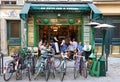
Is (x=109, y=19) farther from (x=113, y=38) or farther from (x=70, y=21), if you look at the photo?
(x=70, y=21)

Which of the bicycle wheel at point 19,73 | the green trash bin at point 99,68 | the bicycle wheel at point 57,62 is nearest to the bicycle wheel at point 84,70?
the green trash bin at point 99,68

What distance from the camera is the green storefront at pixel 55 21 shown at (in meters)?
16.0

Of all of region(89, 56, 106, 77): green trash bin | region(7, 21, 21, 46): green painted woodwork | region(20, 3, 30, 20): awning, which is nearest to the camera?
region(89, 56, 106, 77): green trash bin

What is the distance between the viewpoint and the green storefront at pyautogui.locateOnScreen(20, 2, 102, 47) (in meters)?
16.0

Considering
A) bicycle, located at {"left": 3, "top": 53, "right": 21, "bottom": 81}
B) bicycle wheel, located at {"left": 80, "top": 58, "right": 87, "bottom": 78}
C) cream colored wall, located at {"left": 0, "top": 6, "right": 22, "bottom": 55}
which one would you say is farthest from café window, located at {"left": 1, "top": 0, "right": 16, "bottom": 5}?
bicycle wheel, located at {"left": 80, "top": 58, "right": 87, "bottom": 78}

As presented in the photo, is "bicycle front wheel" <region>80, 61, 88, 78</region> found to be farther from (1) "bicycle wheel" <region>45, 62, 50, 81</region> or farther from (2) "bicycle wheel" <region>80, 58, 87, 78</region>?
(1) "bicycle wheel" <region>45, 62, 50, 81</region>

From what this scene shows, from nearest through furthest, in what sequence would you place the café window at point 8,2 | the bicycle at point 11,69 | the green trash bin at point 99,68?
the bicycle at point 11,69, the green trash bin at point 99,68, the café window at point 8,2

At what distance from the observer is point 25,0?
16.7 m

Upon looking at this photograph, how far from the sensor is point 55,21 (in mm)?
17062

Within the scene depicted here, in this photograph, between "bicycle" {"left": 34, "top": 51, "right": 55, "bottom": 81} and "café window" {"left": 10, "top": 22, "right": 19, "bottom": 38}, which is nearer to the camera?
"bicycle" {"left": 34, "top": 51, "right": 55, "bottom": 81}

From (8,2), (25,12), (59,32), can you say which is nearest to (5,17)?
(8,2)

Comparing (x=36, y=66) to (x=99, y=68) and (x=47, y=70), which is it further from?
(x=99, y=68)

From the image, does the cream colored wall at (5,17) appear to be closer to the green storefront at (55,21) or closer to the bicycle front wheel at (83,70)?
the green storefront at (55,21)

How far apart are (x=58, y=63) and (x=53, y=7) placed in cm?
582
